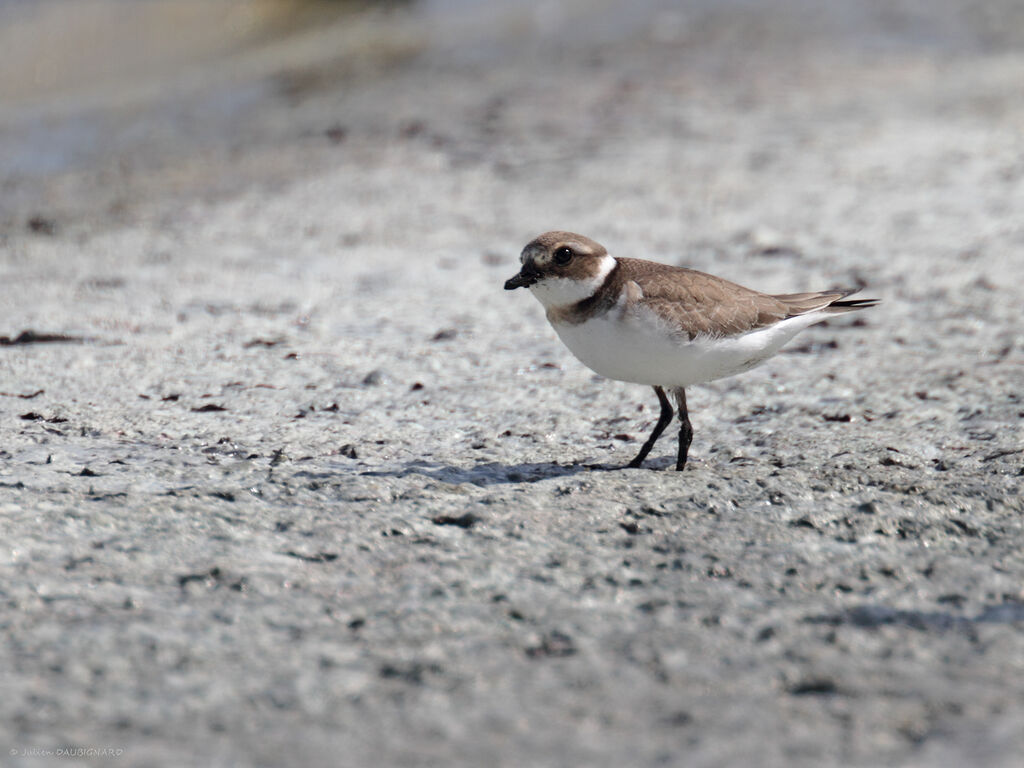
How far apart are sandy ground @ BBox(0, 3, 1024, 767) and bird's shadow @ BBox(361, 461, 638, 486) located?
2cm

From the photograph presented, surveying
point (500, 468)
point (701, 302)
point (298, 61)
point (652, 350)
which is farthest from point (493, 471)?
point (298, 61)

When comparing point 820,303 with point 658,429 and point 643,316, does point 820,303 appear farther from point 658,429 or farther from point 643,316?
point 643,316

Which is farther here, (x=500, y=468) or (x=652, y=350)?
(x=500, y=468)

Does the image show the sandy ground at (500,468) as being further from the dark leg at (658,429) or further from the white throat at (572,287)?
the white throat at (572,287)

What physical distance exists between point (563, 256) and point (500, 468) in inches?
35.2

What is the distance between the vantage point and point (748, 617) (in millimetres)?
3359

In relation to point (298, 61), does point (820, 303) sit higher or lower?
lower

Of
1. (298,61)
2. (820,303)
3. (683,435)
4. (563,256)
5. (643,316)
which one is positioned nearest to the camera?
(643,316)

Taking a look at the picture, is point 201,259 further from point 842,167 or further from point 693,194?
point 842,167

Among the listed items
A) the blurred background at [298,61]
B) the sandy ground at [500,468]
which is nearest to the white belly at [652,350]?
the sandy ground at [500,468]

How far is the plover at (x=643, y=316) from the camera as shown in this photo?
4.35m

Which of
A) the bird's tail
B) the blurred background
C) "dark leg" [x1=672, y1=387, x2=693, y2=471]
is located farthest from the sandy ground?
the bird's tail

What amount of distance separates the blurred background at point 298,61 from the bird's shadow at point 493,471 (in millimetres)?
5355

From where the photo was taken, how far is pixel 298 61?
47.2 ft
